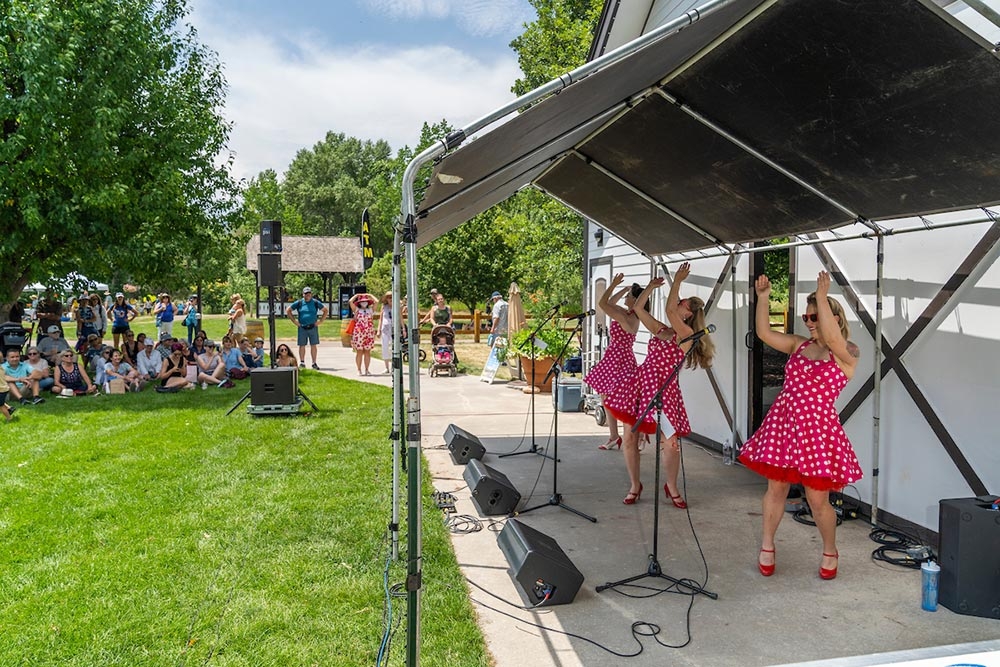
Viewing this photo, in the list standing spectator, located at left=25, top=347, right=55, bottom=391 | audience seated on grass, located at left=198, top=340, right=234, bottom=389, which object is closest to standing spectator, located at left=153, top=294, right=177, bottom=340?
audience seated on grass, located at left=198, top=340, right=234, bottom=389

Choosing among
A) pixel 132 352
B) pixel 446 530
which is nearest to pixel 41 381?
pixel 132 352

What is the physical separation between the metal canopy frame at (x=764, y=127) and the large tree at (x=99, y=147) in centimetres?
764

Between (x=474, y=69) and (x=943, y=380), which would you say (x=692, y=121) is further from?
(x=474, y=69)

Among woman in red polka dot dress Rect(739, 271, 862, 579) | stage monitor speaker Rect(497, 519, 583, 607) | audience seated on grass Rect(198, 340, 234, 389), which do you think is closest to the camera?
stage monitor speaker Rect(497, 519, 583, 607)

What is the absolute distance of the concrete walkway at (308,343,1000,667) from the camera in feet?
11.3

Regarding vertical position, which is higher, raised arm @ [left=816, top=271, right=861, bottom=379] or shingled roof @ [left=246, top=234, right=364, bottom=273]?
shingled roof @ [left=246, top=234, right=364, bottom=273]

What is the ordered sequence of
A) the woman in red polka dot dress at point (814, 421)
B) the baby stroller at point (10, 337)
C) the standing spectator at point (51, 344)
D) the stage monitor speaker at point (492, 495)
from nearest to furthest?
1. the woman in red polka dot dress at point (814, 421)
2. the stage monitor speaker at point (492, 495)
3. the baby stroller at point (10, 337)
4. the standing spectator at point (51, 344)

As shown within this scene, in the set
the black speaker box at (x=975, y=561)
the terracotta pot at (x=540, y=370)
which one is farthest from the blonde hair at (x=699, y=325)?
the terracotta pot at (x=540, y=370)

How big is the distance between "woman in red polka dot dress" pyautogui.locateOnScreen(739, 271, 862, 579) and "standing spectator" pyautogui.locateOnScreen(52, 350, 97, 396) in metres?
10.7

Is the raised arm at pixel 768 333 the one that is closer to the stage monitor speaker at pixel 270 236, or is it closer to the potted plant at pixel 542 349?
the stage monitor speaker at pixel 270 236

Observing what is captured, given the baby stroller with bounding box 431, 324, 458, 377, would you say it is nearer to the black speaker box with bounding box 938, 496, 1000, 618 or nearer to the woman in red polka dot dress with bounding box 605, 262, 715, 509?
the woman in red polka dot dress with bounding box 605, 262, 715, 509

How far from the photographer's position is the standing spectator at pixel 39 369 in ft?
34.7

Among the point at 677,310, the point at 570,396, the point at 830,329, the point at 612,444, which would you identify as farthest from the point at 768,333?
the point at 570,396

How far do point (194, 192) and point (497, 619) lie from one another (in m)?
11.7
